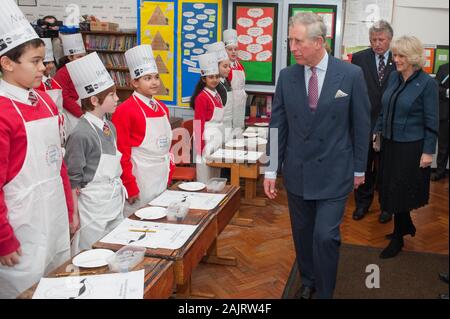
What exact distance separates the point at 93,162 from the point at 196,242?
2.50 feet

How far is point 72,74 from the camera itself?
9.03 feet

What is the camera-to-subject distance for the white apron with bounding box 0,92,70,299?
2.02 m

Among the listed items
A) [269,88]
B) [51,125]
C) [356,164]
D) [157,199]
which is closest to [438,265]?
[356,164]

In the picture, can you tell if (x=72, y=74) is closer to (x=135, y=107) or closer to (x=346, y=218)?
(x=135, y=107)

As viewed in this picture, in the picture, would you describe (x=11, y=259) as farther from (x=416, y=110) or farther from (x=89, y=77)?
(x=416, y=110)

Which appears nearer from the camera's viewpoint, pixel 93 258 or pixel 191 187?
pixel 93 258

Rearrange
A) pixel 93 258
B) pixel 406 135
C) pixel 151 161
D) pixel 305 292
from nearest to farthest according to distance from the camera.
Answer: pixel 93 258 → pixel 305 292 → pixel 151 161 → pixel 406 135

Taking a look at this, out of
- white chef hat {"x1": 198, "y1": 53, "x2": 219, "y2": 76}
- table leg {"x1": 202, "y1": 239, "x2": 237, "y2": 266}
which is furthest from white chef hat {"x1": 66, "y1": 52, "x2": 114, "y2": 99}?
white chef hat {"x1": 198, "y1": 53, "x2": 219, "y2": 76}

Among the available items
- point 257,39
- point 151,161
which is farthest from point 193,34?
point 151,161

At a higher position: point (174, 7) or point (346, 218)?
point (174, 7)

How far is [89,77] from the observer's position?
8.86 ft

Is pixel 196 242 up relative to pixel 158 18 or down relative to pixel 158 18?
down

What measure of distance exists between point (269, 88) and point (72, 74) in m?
4.12

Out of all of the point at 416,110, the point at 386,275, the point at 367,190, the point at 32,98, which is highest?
the point at 32,98
